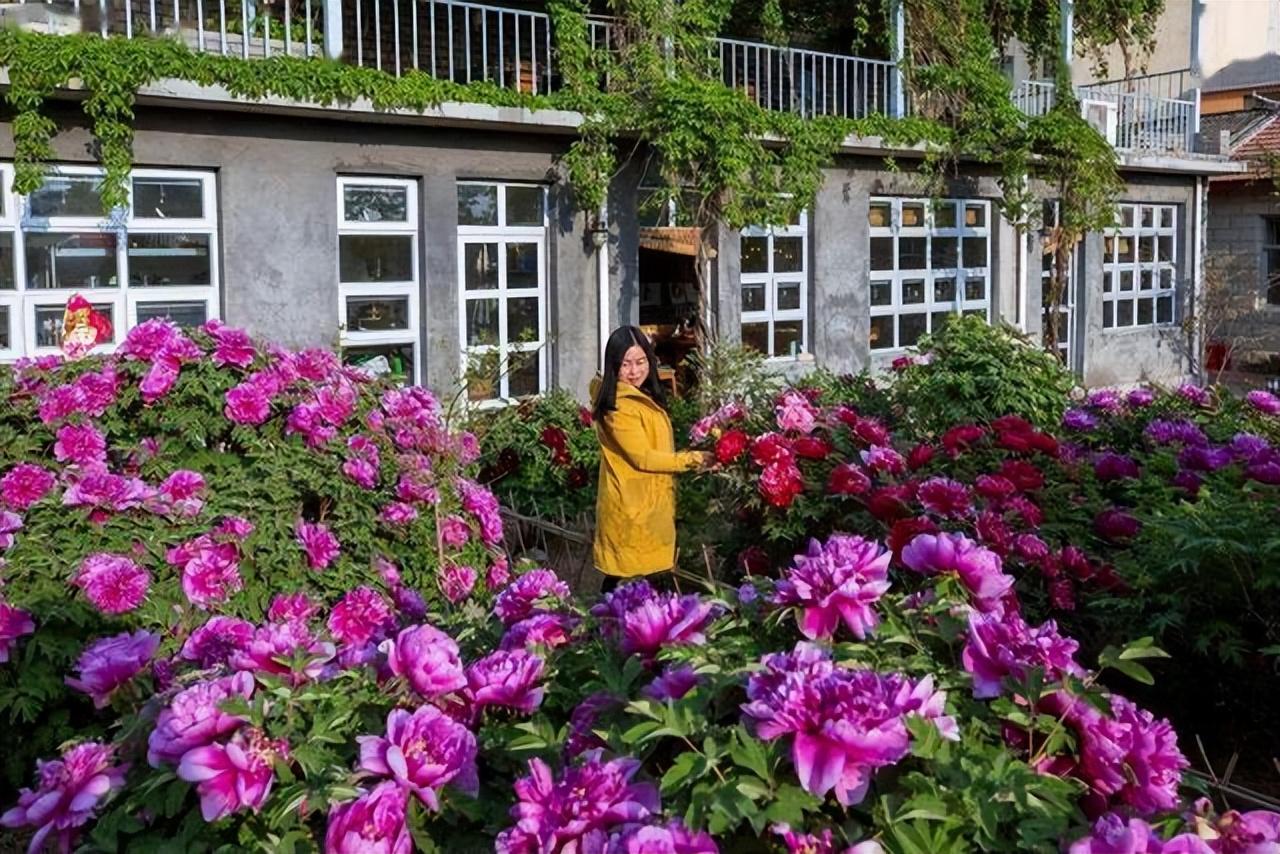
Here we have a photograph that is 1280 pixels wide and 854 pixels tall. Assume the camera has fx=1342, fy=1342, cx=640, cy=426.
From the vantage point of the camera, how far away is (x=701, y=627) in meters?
2.06

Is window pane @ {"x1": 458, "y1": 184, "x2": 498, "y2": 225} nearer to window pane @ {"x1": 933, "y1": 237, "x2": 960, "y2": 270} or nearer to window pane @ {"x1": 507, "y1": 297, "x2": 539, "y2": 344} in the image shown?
window pane @ {"x1": 507, "y1": 297, "x2": 539, "y2": 344}

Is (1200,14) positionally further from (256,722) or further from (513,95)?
(256,722)

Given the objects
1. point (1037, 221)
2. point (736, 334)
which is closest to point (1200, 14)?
point (1037, 221)

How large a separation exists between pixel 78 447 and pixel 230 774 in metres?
2.64

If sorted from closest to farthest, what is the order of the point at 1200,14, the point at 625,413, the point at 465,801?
the point at 465,801 → the point at 625,413 → the point at 1200,14

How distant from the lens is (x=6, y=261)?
10.1 m

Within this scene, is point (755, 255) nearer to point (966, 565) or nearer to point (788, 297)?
point (788, 297)

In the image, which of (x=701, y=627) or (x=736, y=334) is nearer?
(x=701, y=627)

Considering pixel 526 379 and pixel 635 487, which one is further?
pixel 526 379

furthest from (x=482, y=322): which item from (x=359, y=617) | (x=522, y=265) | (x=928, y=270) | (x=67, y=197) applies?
(x=359, y=617)

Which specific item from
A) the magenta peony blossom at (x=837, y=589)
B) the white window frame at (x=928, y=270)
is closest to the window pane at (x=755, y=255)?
the white window frame at (x=928, y=270)

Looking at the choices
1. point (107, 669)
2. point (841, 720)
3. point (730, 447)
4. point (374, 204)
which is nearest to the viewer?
point (841, 720)

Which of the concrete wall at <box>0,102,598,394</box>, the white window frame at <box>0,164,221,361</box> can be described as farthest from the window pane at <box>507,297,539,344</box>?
the white window frame at <box>0,164,221,361</box>

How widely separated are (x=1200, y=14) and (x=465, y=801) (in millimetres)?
21175
